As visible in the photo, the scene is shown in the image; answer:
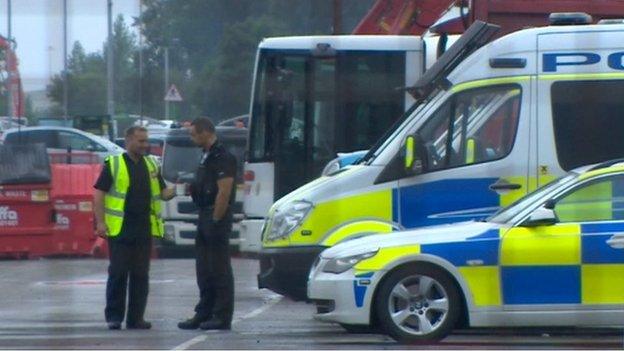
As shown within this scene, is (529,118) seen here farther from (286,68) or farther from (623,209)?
(286,68)

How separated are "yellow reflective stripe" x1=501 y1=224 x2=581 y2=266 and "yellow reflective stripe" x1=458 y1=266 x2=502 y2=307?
0.23ft

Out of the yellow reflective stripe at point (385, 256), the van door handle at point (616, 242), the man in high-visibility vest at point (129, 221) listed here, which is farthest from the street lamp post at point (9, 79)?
the man in high-visibility vest at point (129, 221)

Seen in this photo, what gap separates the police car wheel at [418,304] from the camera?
5.79 meters

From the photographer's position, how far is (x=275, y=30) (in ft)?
12.3

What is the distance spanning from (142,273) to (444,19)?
211cm

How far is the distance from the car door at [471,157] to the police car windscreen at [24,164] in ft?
6.01

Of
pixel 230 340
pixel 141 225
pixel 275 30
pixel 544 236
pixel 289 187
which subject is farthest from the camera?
pixel 289 187

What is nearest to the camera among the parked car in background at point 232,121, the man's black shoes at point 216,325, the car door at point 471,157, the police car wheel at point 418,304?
the parked car in background at point 232,121

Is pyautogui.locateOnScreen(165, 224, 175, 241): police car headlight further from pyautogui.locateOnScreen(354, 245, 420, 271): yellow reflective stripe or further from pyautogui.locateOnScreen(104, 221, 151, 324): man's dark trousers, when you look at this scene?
pyautogui.locateOnScreen(354, 245, 420, 271): yellow reflective stripe

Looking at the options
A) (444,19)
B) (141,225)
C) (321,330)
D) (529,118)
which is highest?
(444,19)

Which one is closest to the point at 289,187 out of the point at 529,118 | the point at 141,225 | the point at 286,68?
the point at 286,68

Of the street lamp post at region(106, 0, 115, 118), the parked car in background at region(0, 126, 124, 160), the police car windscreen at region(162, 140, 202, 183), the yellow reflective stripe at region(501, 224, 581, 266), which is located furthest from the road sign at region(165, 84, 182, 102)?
the police car windscreen at region(162, 140, 202, 183)

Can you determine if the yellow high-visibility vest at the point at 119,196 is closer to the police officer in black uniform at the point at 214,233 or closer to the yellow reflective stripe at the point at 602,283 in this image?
the police officer in black uniform at the point at 214,233

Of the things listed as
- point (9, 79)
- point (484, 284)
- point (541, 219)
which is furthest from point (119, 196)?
point (9, 79)
